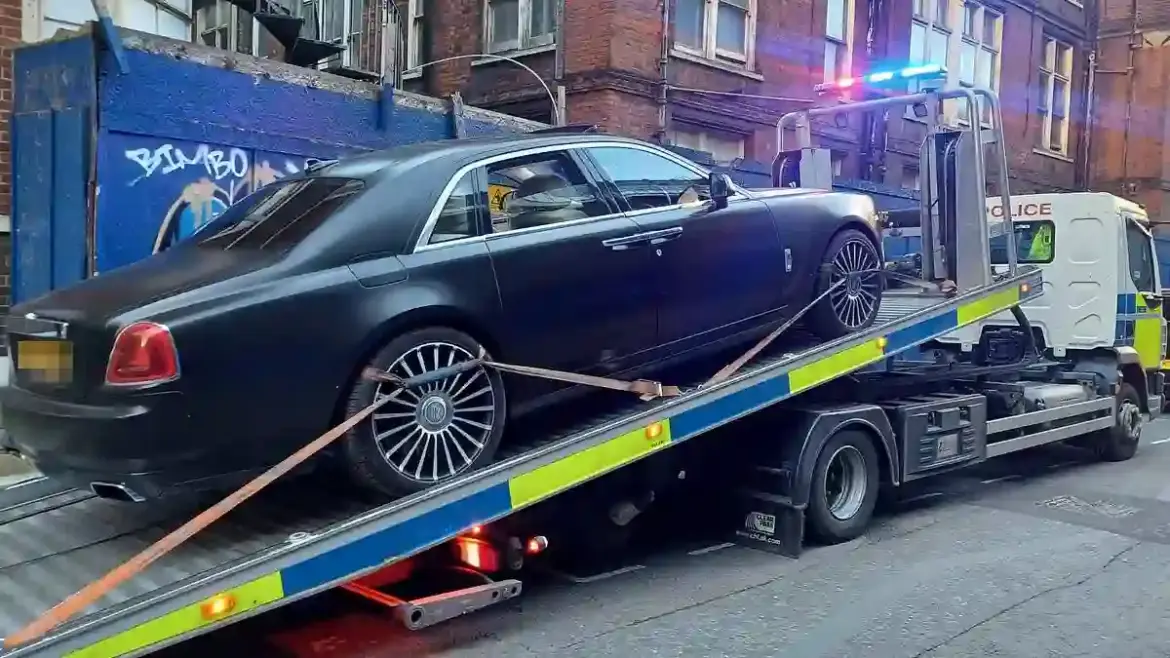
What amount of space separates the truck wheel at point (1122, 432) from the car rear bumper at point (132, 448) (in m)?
8.64

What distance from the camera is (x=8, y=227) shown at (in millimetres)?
7562

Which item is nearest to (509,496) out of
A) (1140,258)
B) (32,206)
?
(32,206)

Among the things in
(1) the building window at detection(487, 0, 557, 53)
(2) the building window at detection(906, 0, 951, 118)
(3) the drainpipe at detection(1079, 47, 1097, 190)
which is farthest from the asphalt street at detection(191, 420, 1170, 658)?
(3) the drainpipe at detection(1079, 47, 1097, 190)

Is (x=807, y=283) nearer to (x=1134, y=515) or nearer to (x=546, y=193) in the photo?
(x=546, y=193)

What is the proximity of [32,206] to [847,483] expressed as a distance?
5573mm

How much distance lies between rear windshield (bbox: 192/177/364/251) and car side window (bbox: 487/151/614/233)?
70 cm

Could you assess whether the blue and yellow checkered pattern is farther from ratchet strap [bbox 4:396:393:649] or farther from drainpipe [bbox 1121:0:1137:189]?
drainpipe [bbox 1121:0:1137:189]

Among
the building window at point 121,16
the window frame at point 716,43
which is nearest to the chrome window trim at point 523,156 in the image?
the building window at point 121,16

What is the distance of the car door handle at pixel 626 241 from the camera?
5.29 m

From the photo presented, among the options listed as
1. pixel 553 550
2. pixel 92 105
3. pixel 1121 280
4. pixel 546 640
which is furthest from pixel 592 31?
pixel 546 640

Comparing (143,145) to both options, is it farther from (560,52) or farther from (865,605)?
(560,52)

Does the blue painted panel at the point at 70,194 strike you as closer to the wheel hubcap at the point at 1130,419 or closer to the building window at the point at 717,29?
the building window at the point at 717,29

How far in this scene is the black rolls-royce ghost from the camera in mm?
3936

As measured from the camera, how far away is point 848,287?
6.66 meters
